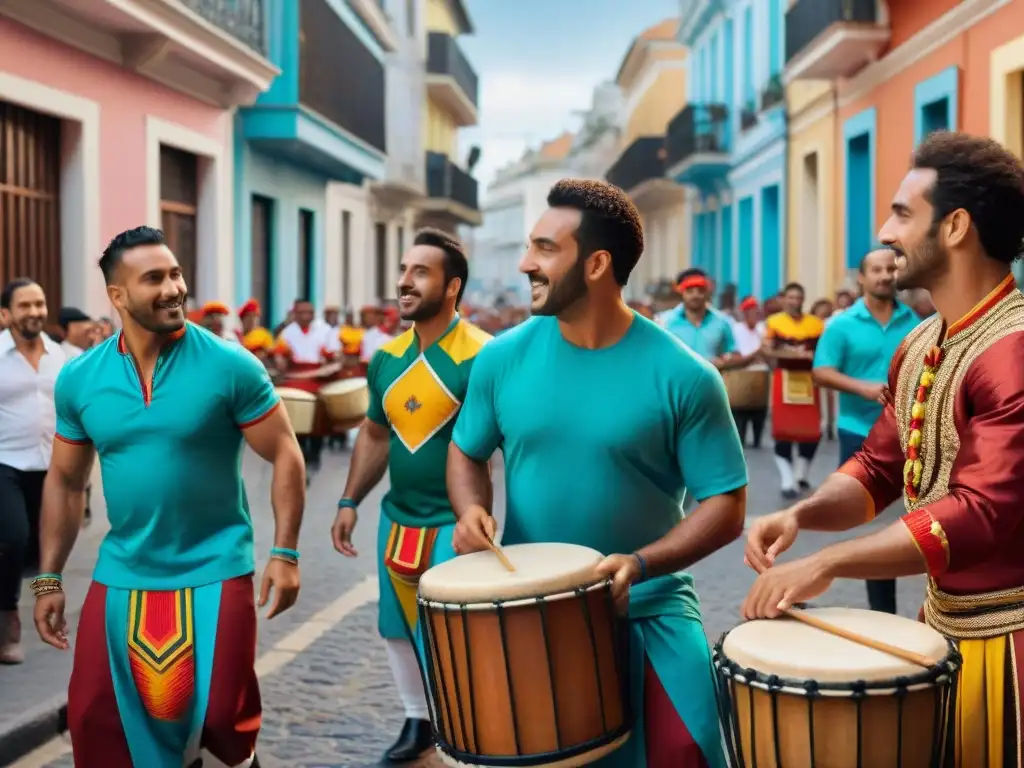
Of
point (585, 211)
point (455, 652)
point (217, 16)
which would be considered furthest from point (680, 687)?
point (217, 16)

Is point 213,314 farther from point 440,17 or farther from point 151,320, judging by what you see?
point 440,17

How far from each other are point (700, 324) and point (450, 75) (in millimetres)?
34767

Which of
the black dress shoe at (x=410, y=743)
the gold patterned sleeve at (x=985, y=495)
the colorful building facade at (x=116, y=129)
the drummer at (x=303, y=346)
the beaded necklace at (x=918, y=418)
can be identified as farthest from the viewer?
the drummer at (x=303, y=346)

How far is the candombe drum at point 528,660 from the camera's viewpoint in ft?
10.1

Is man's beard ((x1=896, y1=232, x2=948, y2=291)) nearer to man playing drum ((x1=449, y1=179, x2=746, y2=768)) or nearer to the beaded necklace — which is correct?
the beaded necklace

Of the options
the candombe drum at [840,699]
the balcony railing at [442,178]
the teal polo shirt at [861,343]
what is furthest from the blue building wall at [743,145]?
the candombe drum at [840,699]

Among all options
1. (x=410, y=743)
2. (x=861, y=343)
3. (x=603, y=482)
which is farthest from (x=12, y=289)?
(x=603, y=482)

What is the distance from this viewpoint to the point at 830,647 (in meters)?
2.71

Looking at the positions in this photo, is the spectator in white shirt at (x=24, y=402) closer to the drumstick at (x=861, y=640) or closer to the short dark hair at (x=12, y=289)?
the short dark hair at (x=12, y=289)

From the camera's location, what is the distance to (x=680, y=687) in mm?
3412

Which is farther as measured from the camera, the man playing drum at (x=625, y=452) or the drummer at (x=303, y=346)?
the drummer at (x=303, y=346)

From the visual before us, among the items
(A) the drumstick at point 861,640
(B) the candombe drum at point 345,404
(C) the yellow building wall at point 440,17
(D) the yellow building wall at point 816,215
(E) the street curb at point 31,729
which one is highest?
(C) the yellow building wall at point 440,17

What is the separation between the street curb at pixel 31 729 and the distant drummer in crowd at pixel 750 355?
7.65 m

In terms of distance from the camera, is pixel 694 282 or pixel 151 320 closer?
pixel 151 320
